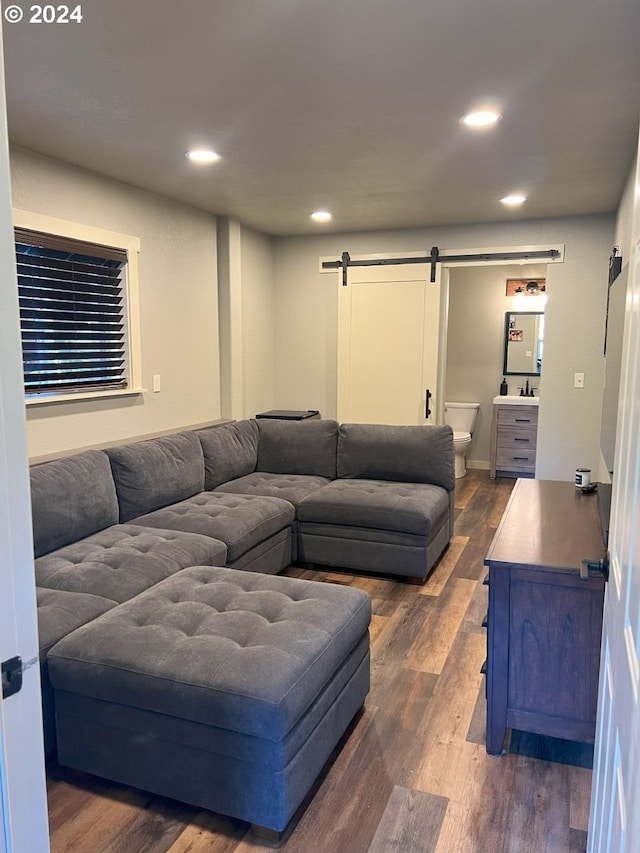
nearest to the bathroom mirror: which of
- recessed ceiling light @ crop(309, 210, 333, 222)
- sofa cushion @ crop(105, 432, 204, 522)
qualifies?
recessed ceiling light @ crop(309, 210, 333, 222)

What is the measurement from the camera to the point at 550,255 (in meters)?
4.77

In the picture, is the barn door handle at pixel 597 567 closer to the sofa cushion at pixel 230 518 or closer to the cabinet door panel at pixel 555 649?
the cabinet door panel at pixel 555 649

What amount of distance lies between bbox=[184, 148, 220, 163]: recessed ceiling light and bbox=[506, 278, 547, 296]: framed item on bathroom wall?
4357 mm

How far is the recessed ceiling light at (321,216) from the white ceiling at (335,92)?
0.78 m

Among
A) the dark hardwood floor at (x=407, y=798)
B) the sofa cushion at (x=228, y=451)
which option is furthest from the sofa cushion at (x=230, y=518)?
the dark hardwood floor at (x=407, y=798)

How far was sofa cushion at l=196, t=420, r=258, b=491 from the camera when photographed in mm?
4066

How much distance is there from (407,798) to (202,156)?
116 inches

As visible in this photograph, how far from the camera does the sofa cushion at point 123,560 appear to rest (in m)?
2.42

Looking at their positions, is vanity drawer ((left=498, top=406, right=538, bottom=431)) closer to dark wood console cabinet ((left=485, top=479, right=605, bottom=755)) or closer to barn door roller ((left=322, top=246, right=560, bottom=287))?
barn door roller ((left=322, top=246, right=560, bottom=287))

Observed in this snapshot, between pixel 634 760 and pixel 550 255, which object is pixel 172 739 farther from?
pixel 550 255

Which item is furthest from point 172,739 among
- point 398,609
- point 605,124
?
point 605,124

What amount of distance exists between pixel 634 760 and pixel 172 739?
137 centimetres

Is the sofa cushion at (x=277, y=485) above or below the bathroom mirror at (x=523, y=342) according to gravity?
below

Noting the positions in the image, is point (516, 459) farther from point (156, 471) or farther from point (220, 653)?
point (220, 653)
